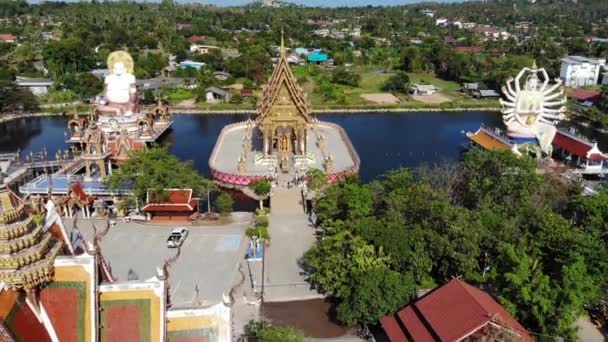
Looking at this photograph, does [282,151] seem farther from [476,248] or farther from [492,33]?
[492,33]

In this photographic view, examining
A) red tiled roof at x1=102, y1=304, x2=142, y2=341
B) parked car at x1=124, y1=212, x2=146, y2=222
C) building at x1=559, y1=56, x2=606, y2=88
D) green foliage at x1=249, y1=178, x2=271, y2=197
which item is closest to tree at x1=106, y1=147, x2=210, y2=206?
parked car at x1=124, y1=212, x2=146, y2=222

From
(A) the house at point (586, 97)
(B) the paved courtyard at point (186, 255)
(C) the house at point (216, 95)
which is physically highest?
(A) the house at point (586, 97)

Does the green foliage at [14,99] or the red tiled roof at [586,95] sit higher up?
the red tiled roof at [586,95]

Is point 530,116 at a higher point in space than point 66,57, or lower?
lower

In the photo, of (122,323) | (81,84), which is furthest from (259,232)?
(81,84)

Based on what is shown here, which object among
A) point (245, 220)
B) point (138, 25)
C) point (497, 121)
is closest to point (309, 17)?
point (138, 25)

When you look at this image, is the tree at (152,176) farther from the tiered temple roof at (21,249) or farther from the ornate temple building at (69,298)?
the tiered temple roof at (21,249)

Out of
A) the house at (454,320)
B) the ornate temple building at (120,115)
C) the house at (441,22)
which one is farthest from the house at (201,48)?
the house at (454,320)
